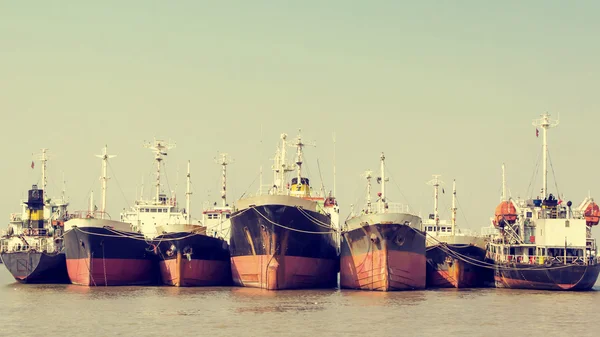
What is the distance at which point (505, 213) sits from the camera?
212ft

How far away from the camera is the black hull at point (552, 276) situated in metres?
58.5

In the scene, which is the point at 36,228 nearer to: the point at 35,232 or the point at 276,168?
the point at 35,232

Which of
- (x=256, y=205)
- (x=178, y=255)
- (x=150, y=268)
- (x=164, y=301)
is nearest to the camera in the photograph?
(x=164, y=301)

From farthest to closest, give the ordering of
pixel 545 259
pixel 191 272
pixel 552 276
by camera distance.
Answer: pixel 191 272, pixel 545 259, pixel 552 276

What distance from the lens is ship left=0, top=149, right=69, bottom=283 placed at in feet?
220

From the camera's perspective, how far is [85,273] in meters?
61.1

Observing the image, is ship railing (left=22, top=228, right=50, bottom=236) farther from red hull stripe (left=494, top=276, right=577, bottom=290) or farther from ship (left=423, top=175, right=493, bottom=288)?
red hull stripe (left=494, top=276, right=577, bottom=290)

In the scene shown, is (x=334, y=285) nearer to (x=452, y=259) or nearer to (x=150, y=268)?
(x=452, y=259)

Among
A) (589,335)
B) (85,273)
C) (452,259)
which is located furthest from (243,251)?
(589,335)

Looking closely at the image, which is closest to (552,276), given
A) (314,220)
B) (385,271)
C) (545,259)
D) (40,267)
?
(545,259)

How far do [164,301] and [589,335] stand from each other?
22.1m

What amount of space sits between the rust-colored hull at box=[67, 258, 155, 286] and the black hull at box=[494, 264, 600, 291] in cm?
2399

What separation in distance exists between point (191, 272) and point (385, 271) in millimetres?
13126

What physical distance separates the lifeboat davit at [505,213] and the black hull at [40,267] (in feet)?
100
